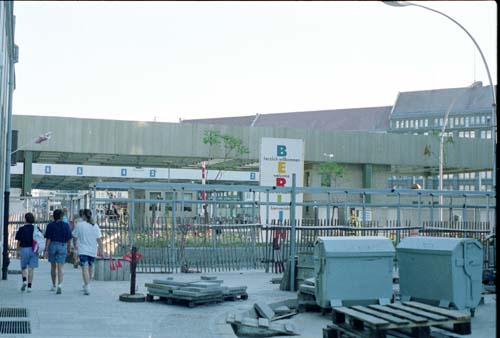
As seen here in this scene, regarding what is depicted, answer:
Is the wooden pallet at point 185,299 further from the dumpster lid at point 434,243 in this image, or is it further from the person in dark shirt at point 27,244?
the dumpster lid at point 434,243

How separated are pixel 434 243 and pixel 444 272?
554 millimetres

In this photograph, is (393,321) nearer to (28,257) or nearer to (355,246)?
(355,246)

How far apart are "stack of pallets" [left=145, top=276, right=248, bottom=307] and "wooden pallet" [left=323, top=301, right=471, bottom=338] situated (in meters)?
3.85

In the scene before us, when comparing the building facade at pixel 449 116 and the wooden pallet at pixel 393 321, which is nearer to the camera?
the wooden pallet at pixel 393 321

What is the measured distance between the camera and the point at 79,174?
4234cm

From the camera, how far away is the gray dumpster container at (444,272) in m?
12.6

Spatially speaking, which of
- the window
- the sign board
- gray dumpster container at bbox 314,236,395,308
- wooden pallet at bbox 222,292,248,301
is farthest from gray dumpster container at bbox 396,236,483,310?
the window

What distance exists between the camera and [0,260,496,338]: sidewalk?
11.0 meters

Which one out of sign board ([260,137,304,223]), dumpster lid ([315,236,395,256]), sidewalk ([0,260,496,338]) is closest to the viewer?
sidewalk ([0,260,496,338])

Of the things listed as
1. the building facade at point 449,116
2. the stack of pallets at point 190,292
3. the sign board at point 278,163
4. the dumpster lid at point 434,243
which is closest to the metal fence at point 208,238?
the stack of pallets at point 190,292

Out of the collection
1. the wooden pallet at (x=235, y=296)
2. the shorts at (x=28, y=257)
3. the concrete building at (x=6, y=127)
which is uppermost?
the concrete building at (x=6, y=127)

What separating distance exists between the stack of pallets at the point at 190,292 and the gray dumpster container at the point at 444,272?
3.49 metres

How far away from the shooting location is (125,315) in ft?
41.1

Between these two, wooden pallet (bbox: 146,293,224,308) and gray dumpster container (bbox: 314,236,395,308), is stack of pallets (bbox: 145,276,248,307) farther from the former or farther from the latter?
gray dumpster container (bbox: 314,236,395,308)
